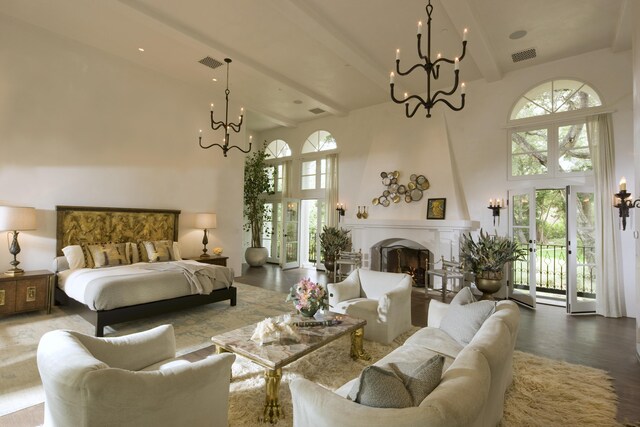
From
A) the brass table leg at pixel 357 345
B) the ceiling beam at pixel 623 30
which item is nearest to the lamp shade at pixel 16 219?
the brass table leg at pixel 357 345

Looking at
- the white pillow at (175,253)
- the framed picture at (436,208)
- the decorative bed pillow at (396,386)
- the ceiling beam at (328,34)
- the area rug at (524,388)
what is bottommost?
the area rug at (524,388)

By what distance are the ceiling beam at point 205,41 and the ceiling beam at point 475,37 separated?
10.3 ft

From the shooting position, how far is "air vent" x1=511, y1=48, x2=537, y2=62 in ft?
17.5

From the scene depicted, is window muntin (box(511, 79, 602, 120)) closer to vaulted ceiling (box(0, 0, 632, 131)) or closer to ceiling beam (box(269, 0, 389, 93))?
vaulted ceiling (box(0, 0, 632, 131))

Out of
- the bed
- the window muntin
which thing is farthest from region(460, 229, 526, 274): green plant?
the bed

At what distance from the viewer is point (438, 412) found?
1.12 meters

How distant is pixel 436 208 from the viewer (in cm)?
659

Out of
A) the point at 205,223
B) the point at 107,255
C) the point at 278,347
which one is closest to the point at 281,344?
the point at 278,347

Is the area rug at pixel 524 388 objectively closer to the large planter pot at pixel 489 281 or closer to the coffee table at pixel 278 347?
the coffee table at pixel 278 347

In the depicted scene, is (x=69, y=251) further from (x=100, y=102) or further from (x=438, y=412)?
(x=438, y=412)

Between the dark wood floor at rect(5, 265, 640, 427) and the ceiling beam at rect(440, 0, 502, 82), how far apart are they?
4103mm

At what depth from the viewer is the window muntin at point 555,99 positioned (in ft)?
17.8

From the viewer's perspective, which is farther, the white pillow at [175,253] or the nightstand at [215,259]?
the nightstand at [215,259]

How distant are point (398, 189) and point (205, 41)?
15.3 ft
